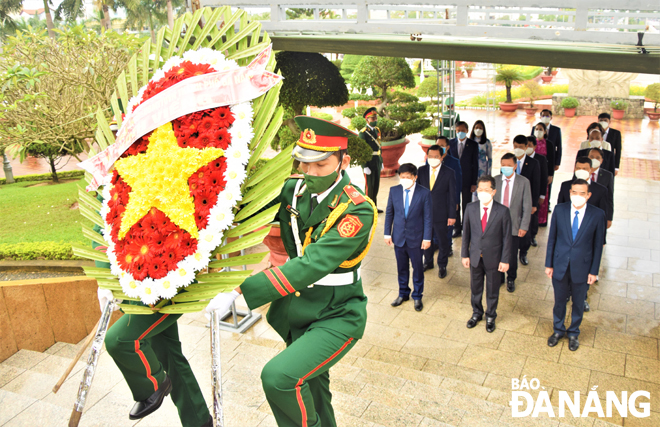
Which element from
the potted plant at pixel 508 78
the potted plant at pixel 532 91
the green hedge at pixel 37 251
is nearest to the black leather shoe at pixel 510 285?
the green hedge at pixel 37 251

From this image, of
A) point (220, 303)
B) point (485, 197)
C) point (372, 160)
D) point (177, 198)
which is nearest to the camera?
point (220, 303)

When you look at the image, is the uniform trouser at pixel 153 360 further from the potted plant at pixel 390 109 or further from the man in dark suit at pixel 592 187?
the potted plant at pixel 390 109

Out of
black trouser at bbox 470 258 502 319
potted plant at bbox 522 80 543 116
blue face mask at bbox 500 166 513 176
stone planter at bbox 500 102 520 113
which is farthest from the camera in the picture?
potted plant at bbox 522 80 543 116

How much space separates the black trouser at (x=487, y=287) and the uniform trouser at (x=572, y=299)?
561mm

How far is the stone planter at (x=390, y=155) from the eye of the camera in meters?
12.2

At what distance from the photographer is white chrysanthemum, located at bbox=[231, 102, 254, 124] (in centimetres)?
261

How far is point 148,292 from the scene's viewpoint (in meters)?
2.45

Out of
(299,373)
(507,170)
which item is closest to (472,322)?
(507,170)

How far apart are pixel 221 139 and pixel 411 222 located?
145 inches

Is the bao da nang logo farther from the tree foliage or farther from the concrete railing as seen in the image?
→ the tree foliage

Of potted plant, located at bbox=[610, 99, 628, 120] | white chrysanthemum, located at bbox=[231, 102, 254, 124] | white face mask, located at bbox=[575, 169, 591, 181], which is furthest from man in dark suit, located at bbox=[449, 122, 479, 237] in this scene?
potted plant, located at bbox=[610, 99, 628, 120]

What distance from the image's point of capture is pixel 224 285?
246cm

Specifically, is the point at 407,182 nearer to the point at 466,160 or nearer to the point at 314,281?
the point at 466,160

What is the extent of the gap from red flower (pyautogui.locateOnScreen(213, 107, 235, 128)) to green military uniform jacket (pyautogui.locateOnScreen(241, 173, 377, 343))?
598 mm
